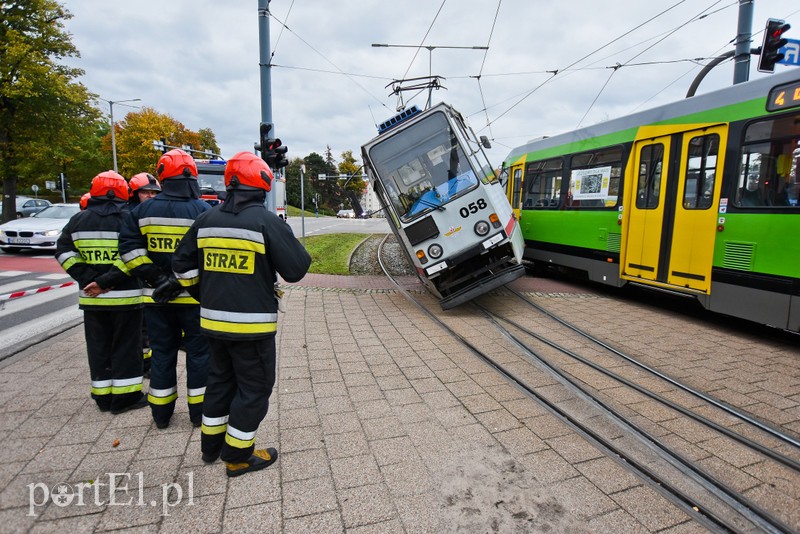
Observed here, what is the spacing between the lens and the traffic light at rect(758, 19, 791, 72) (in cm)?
805

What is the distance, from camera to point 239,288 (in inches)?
104

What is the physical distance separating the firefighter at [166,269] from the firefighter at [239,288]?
55cm

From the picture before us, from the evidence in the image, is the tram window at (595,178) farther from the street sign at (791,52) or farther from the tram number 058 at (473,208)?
the street sign at (791,52)

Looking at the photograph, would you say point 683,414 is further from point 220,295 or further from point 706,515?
point 220,295

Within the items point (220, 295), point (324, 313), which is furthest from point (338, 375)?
point (324, 313)

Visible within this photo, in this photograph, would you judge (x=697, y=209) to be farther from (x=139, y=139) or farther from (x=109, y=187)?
(x=139, y=139)

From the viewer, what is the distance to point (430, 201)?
730 centimetres

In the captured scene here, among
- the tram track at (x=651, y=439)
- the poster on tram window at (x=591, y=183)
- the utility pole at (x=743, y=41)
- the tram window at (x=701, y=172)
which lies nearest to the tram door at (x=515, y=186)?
the poster on tram window at (x=591, y=183)

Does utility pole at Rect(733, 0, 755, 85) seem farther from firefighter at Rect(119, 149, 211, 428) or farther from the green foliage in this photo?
the green foliage

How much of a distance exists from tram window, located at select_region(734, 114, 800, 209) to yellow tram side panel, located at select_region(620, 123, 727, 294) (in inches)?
13.0

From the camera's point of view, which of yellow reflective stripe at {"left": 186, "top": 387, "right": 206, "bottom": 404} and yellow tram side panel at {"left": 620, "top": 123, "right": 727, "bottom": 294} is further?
yellow tram side panel at {"left": 620, "top": 123, "right": 727, "bottom": 294}

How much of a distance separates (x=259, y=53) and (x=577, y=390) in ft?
29.5

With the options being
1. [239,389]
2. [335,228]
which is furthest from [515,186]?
[335,228]

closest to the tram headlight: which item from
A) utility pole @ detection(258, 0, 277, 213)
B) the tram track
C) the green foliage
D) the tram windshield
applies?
the tram windshield
